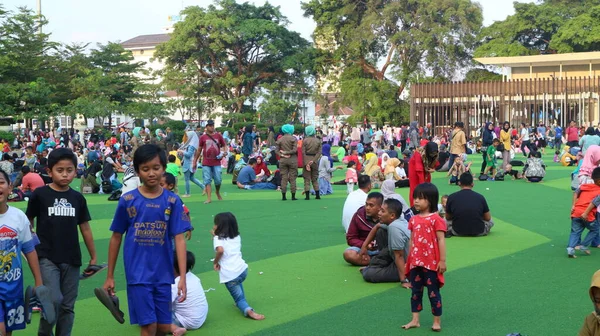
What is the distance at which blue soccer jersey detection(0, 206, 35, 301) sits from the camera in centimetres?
511

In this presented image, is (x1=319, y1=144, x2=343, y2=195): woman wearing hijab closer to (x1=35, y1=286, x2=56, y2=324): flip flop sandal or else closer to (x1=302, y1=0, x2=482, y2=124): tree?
(x1=35, y1=286, x2=56, y2=324): flip flop sandal

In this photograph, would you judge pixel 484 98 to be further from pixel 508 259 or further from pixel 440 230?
pixel 440 230

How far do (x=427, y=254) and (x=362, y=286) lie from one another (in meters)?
1.99

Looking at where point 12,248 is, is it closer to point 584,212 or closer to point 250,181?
point 584,212

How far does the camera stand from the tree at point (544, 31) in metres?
54.5

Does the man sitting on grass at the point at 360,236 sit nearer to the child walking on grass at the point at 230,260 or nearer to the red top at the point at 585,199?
the child walking on grass at the point at 230,260

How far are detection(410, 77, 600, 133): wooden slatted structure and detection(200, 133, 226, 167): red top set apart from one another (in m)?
28.5

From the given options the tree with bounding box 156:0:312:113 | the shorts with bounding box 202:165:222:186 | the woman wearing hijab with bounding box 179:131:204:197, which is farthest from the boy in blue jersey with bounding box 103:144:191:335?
the tree with bounding box 156:0:312:113

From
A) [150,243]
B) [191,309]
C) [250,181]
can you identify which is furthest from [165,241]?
[250,181]

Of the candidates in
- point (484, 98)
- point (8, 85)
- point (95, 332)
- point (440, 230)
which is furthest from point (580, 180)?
point (8, 85)

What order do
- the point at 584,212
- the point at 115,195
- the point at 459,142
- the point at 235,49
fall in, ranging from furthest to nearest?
the point at 235,49
the point at 459,142
the point at 115,195
the point at 584,212

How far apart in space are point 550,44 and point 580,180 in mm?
47238

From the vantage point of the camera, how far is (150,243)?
5.11 m

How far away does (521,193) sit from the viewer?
1812 cm
